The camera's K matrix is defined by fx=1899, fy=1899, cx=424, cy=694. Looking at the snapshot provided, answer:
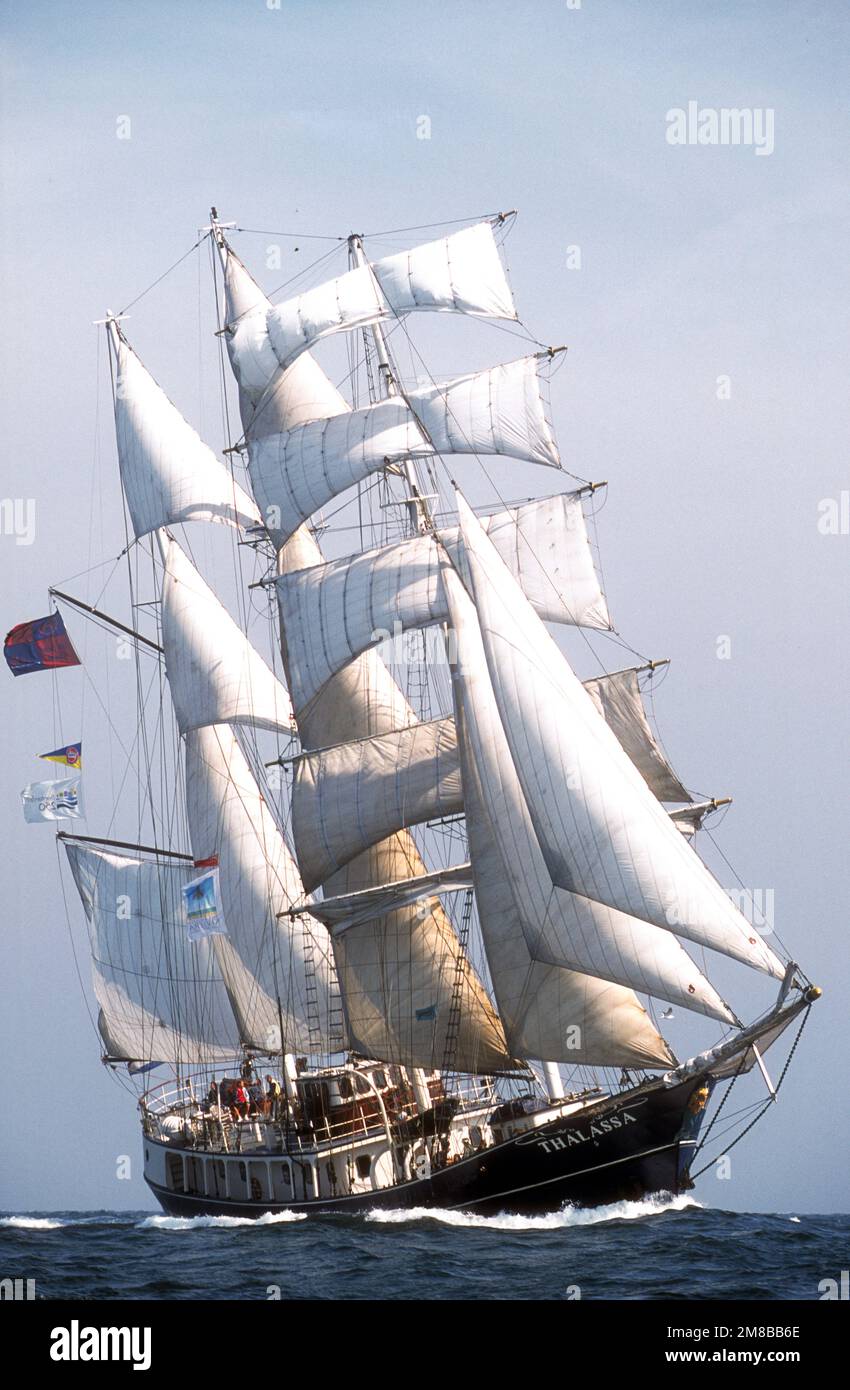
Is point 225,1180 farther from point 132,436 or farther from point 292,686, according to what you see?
point 132,436

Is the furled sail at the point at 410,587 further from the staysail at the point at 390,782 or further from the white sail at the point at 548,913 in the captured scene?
the white sail at the point at 548,913

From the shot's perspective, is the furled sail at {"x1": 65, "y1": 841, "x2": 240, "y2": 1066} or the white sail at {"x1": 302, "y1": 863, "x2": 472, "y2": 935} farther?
the furled sail at {"x1": 65, "y1": 841, "x2": 240, "y2": 1066}

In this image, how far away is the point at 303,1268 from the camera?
37406mm

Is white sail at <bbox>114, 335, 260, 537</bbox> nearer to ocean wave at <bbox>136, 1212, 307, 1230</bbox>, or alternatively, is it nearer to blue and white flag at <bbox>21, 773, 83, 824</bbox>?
blue and white flag at <bbox>21, 773, 83, 824</bbox>

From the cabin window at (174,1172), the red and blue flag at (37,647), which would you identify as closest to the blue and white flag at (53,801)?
the red and blue flag at (37,647)

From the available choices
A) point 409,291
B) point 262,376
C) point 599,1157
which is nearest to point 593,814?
point 599,1157

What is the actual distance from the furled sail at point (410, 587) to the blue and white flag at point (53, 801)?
6.90 m

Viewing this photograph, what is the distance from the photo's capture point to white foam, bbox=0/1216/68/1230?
2254 inches

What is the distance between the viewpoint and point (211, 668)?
55.3m

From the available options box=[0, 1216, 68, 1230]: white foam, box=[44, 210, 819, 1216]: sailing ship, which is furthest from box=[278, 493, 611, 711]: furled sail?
box=[0, 1216, 68, 1230]: white foam

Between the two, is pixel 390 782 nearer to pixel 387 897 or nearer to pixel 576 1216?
pixel 387 897

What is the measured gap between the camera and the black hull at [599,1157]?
42.7m

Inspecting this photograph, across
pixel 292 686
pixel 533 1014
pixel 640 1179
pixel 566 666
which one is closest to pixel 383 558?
pixel 292 686

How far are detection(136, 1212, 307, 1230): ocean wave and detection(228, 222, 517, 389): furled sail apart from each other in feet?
73.7
